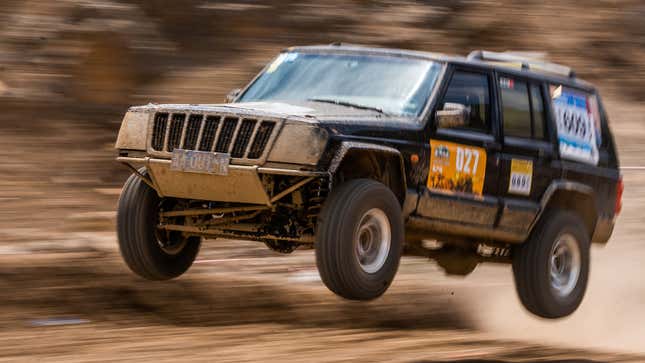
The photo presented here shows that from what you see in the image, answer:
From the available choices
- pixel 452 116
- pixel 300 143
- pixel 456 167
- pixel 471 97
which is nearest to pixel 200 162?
pixel 300 143

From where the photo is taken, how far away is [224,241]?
1132cm

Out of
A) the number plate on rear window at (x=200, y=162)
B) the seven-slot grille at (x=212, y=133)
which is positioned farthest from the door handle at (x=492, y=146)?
the number plate on rear window at (x=200, y=162)

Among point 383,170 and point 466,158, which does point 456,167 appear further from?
point 383,170

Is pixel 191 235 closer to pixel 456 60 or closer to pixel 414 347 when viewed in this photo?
pixel 414 347

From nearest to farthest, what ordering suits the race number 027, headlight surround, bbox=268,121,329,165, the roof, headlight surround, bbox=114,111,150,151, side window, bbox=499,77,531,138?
headlight surround, bbox=268,121,329,165
headlight surround, bbox=114,111,150,151
the race number 027
the roof
side window, bbox=499,77,531,138

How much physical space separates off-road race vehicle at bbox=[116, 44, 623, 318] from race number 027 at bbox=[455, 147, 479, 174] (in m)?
0.01

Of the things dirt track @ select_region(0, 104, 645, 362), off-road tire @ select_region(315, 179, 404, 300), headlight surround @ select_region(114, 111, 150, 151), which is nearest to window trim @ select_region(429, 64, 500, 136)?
off-road tire @ select_region(315, 179, 404, 300)

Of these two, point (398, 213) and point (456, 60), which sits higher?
point (456, 60)

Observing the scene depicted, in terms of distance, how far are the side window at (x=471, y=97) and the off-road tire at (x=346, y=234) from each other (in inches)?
46.7

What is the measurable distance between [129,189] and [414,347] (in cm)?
228

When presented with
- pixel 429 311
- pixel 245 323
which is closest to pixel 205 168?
pixel 245 323

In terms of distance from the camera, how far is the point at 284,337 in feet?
25.1

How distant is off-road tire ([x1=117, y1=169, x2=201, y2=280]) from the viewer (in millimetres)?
7348

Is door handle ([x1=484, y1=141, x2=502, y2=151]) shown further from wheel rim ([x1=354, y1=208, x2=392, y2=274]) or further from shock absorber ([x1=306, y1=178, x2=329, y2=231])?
shock absorber ([x1=306, y1=178, x2=329, y2=231])
